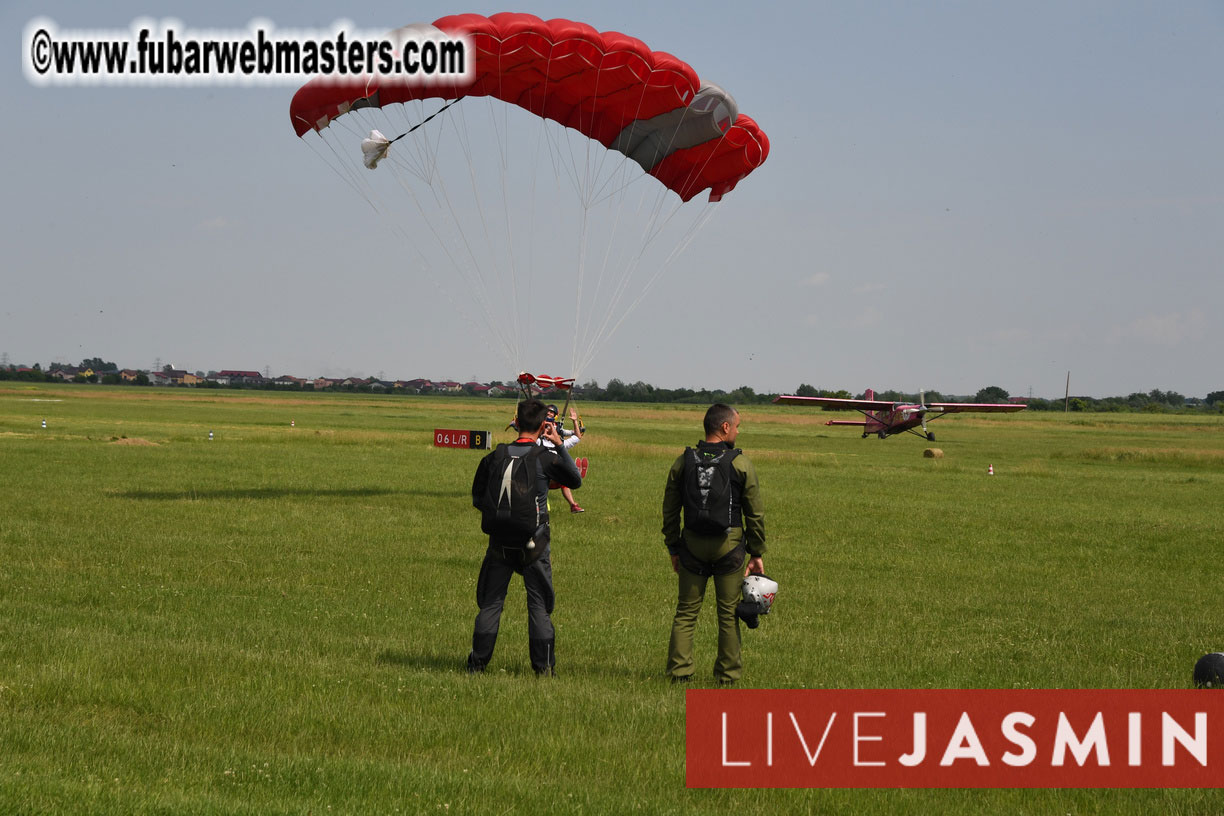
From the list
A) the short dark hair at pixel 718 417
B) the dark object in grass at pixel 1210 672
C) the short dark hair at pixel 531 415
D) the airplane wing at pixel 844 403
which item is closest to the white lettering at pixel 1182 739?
the dark object in grass at pixel 1210 672

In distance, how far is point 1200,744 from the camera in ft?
21.6

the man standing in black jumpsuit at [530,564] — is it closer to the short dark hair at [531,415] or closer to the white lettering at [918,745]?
the short dark hair at [531,415]

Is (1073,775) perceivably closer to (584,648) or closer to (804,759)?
(804,759)

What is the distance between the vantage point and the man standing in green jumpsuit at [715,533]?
7.56 m

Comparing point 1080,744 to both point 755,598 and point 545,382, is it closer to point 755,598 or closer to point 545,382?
point 755,598

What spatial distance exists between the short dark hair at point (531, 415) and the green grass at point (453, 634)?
185 centimetres

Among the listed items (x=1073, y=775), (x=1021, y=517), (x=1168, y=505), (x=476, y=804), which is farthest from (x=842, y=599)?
(x=1168, y=505)

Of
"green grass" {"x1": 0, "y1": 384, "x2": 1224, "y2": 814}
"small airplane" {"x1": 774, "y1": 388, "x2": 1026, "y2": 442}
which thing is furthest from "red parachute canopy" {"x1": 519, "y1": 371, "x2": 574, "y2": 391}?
"small airplane" {"x1": 774, "y1": 388, "x2": 1026, "y2": 442}

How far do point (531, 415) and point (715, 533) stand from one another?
159cm

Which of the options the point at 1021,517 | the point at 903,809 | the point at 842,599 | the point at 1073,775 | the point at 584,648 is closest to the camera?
the point at 903,809

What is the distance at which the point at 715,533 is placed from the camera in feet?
24.9

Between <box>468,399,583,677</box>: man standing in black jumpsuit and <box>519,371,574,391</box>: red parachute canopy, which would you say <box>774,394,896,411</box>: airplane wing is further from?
<box>468,399,583,677</box>: man standing in black jumpsuit

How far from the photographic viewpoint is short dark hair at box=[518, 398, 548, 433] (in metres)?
7.75

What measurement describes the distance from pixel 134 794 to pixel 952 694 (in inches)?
219
